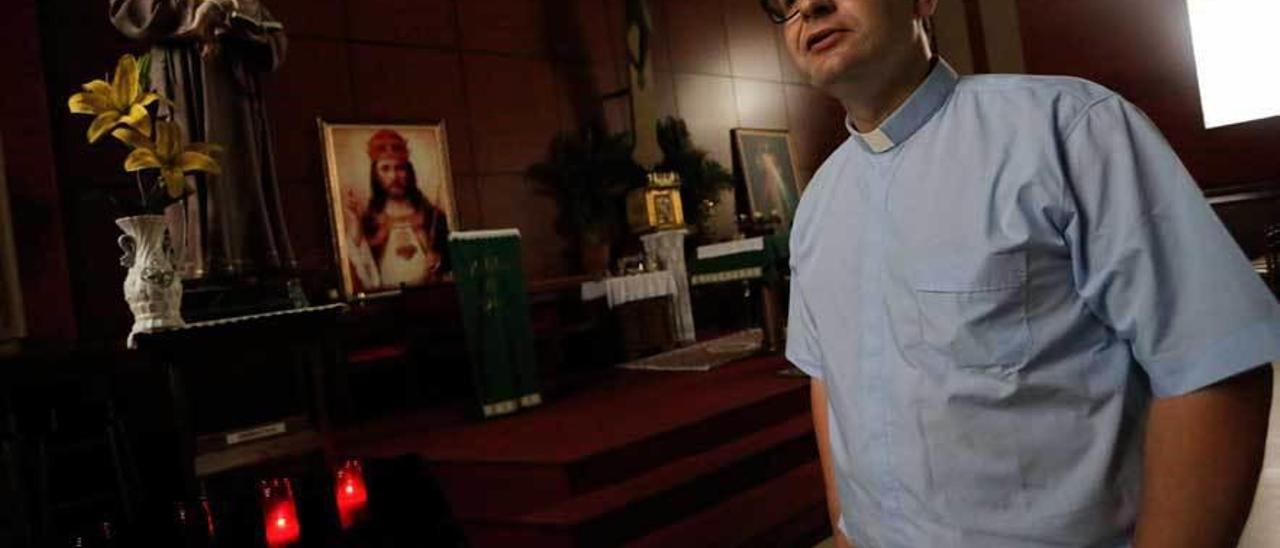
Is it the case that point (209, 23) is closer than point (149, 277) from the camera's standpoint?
No

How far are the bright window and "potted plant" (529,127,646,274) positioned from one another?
221 inches

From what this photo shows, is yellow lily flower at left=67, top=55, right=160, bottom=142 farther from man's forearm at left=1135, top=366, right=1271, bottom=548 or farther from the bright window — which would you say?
the bright window

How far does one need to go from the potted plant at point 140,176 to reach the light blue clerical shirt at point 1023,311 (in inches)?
107

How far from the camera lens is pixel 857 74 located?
985 millimetres

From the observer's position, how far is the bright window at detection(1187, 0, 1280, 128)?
7500 millimetres

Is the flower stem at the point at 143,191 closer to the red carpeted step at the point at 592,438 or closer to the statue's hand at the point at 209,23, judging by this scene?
the statue's hand at the point at 209,23

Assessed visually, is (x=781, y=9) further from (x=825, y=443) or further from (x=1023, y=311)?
(x=825, y=443)

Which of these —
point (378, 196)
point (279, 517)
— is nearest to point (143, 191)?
point (279, 517)

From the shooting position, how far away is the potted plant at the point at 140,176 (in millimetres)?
2922

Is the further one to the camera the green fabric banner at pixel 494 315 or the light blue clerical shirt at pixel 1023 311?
the green fabric banner at pixel 494 315

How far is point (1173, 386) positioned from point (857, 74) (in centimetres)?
45

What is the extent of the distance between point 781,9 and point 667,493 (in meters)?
2.39

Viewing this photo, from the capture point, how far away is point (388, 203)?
5.48 meters

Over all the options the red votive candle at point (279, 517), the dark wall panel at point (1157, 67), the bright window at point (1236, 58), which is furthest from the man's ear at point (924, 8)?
the dark wall panel at point (1157, 67)
